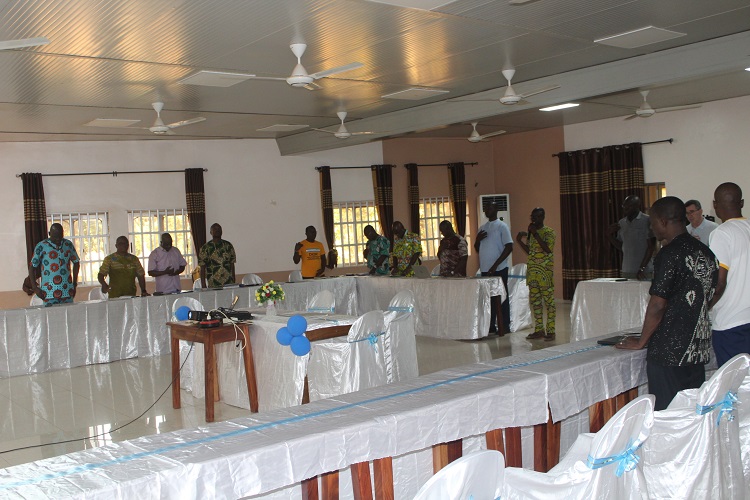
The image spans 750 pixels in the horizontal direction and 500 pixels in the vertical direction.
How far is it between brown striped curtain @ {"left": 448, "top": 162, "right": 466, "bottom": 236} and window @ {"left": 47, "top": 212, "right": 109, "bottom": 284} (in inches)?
248

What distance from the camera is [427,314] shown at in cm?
952

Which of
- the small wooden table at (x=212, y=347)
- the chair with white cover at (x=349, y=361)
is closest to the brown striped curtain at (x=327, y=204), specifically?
the small wooden table at (x=212, y=347)

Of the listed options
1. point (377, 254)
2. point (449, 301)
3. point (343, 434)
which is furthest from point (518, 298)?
point (343, 434)

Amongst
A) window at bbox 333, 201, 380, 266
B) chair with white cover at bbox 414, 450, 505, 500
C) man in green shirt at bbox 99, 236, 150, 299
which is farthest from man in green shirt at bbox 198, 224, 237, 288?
chair with white cover at bbox 414, 450, 505, 500

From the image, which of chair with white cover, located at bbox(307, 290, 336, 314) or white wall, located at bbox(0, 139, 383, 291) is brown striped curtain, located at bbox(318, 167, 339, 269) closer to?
white wall, located at bbox(0, 139, 383, 291)

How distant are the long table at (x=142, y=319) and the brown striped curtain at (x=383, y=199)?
308cm

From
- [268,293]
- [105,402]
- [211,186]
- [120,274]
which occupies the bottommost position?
[105,402]

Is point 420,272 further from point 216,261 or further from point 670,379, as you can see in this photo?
point 670,379

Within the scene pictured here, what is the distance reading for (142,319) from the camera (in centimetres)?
869

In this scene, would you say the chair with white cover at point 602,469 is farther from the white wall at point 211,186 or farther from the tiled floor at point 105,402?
the white wall at point 211,186

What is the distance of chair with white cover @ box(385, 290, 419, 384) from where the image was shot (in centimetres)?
611

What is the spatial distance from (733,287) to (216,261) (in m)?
7.00

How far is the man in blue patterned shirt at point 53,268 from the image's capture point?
8406 millimetres

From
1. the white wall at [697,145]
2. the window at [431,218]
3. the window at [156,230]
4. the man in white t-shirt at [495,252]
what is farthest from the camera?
the window at [431,218]
